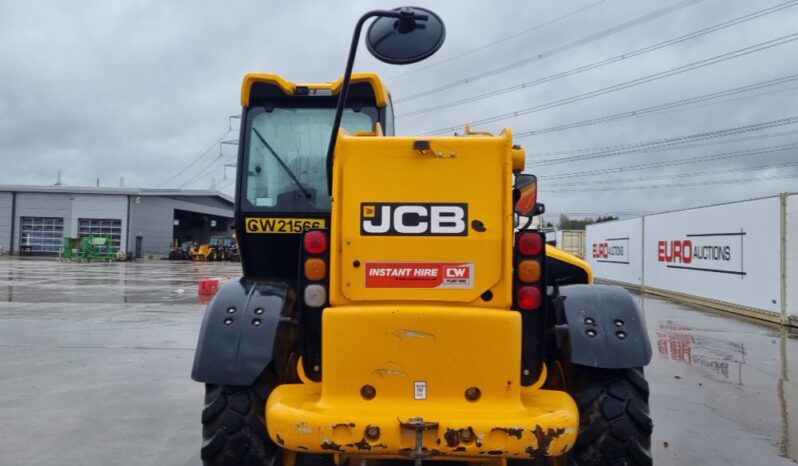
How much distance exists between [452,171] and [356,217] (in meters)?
0.52

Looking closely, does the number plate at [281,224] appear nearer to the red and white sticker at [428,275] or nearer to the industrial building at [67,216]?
the red and white sticker at [428,275]

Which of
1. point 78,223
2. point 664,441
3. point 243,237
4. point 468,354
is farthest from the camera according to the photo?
point 78,223

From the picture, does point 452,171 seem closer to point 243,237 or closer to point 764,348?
point 243,237

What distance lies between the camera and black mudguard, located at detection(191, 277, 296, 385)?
3.01 m

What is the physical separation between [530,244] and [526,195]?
340 mm

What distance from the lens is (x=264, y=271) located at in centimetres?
439

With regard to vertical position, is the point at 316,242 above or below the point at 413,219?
below

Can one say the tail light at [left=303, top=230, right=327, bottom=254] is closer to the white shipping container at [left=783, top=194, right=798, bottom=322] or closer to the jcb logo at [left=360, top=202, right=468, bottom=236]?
the jcb logo at [left=360, top=202, right=468, bottom=236]

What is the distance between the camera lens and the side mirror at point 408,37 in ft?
8.92

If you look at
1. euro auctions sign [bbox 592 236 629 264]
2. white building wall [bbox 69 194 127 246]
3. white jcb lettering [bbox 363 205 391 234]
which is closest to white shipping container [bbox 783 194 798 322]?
euro auctions sign [bbox 592 236 629 264]

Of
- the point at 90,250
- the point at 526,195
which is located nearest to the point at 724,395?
the point at 526,195

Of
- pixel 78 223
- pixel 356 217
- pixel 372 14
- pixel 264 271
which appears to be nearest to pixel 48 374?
pixel 264 271

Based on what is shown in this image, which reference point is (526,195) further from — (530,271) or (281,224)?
(281,224)

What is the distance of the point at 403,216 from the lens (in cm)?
292
